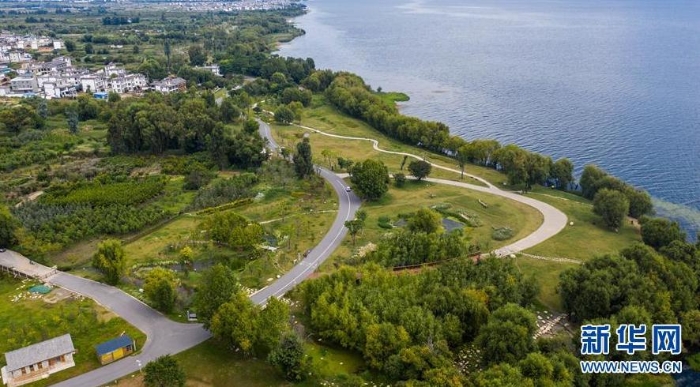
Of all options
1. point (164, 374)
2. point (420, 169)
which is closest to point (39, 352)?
point (164, 374)

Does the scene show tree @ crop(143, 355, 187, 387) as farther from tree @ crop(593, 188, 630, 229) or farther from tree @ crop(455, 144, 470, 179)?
tree @ crop(455, 144, 470, 179)

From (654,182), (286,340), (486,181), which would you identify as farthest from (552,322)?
(654,182)

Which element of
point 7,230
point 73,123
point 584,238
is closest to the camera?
point 7,230

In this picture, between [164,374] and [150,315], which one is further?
[150,315]

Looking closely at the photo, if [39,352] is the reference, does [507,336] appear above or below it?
above

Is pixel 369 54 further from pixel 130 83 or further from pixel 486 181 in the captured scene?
pixel 486 181

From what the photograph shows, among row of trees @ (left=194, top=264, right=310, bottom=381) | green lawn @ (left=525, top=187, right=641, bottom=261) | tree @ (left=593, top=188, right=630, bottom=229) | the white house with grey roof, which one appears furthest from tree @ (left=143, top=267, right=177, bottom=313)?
tree @ (left=593, top=188, right=630, bottom=229)

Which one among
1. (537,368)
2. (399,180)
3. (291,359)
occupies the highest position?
(537,368)

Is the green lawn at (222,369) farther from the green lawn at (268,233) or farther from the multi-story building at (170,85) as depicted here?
the multi-story building at (170,85)

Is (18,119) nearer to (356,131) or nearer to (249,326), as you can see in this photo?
(356,131)
